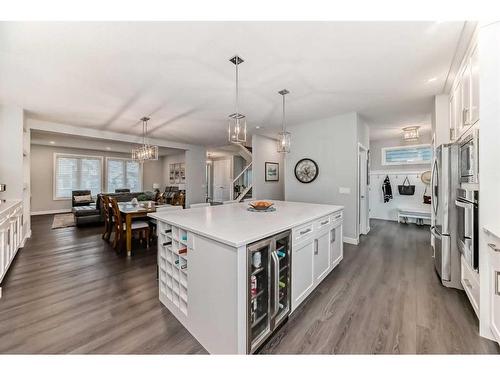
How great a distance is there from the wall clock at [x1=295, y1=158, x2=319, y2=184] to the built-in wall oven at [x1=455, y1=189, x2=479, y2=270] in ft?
8.62

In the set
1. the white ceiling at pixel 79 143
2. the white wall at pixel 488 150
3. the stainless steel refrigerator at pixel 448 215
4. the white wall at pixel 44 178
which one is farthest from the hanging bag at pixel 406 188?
the white wall at pixel 44 178

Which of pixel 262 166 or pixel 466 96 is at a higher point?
pixel 466 96

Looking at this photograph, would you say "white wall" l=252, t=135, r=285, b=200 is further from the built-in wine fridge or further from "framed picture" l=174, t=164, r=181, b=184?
"framed picture" l=174, t=164, r=181, b=184

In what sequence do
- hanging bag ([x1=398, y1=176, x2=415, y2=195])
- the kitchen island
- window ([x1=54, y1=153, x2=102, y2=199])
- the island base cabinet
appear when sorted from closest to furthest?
the kitchen island
the island base cabinet
hanging bag ([x1=398, y1=176, x2=415, y2=195])
window ([x1=54, y1=153, x2=102, y2=199])

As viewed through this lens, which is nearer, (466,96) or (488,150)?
(488,150)

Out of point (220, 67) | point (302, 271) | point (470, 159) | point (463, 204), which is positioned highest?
point (220, 67)

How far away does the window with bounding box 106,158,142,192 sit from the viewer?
9.14 metres

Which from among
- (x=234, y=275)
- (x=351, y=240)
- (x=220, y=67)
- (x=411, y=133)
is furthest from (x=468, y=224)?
(x=411, y=133)

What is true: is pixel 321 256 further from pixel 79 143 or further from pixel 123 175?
pixel 123 175

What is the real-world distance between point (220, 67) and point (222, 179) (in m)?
8.65

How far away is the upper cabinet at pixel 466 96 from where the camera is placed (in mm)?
1894

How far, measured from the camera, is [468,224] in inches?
75.2

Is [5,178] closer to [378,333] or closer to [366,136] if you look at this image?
[378,333]

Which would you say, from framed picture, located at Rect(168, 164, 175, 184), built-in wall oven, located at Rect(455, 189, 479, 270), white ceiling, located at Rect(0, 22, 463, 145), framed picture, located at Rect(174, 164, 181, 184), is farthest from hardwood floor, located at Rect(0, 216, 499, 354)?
framed picture, located at Rect(168, 164, 175, 184)
